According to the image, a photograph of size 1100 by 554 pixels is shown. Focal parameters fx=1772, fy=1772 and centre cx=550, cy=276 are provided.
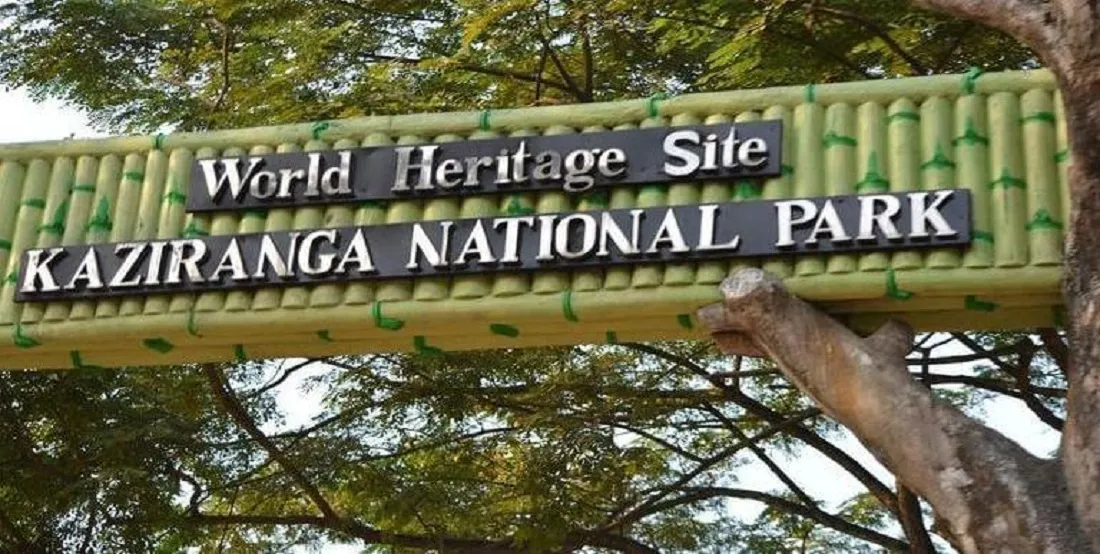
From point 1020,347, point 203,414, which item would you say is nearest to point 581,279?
point 1020,347

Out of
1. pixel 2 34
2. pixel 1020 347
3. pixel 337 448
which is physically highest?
pixel 2 34

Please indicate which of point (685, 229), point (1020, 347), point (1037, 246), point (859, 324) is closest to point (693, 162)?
point (685, 229)

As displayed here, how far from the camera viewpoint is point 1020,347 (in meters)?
9.56

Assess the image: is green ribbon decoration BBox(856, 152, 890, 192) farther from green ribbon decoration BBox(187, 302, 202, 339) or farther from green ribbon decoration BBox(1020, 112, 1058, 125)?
green ribbon decoration BBox(187, 302, 202, 339)

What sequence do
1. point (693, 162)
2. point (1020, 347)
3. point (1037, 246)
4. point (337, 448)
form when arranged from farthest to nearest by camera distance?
point (337, 448) < point (1020, 347) < point (693, 162) < point (1037, 246)

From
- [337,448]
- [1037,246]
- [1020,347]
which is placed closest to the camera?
[1037,246]

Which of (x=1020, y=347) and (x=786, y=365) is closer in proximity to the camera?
(x=786, y=365)

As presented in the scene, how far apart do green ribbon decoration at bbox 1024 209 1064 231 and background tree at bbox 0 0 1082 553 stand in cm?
312

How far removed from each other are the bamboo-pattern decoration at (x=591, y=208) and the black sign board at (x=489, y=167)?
0.05 m

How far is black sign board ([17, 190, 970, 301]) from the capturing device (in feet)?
18.8

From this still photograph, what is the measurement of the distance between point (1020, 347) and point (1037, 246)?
4.12 metres

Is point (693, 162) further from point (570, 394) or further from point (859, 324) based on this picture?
point (570, 394)

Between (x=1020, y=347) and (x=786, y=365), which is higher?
(x=1020, y=347)

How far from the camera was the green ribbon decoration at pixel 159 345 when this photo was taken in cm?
630
